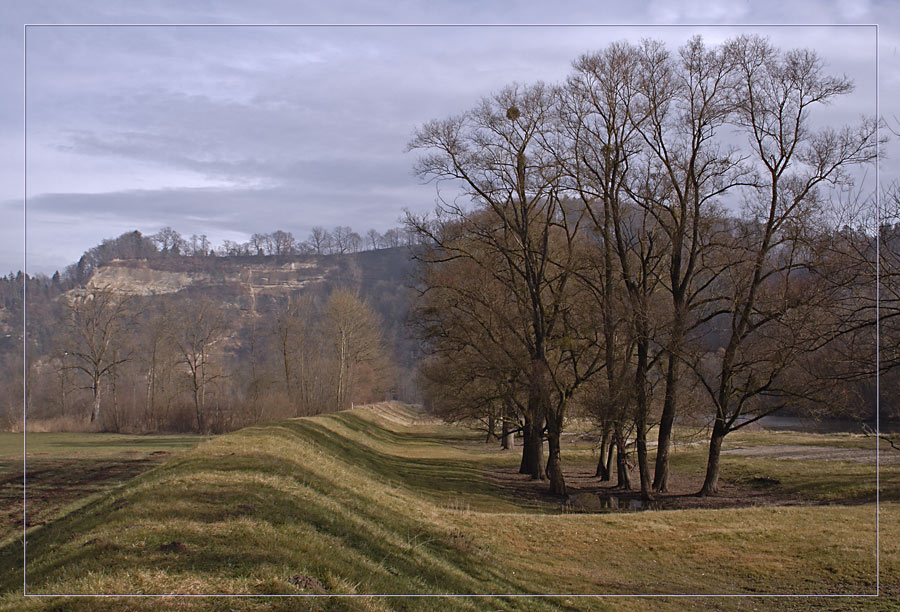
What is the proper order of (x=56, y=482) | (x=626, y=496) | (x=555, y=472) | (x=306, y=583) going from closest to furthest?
(x=306, y=583) → (x=56, y=482) → (x=626, y=496) → (x=555, y=472)

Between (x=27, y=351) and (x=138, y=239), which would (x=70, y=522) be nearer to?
(x=27, y=351)

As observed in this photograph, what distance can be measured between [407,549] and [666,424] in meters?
12.8

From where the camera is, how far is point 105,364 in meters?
15.1

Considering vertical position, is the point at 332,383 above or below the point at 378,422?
above

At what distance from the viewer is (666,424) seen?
62.2ft

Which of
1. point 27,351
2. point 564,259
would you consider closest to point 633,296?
point 564,259

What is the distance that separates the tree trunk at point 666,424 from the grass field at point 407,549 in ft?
14.8

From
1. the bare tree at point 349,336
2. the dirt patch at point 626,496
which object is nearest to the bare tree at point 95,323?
the bare tree at point 349,336

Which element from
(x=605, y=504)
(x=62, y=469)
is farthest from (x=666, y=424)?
(x=62, y=469)

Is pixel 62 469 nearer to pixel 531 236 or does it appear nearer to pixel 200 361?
pixel 200 361

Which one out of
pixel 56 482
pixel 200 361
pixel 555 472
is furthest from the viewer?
pixel 200 361

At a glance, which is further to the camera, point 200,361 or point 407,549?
point 200,361

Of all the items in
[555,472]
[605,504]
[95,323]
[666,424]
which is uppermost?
[95,323]

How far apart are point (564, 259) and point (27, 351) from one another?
16684 mm
